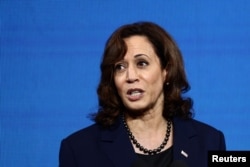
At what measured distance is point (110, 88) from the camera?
4.91 feet

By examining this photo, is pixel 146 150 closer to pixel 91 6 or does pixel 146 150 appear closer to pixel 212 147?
pixel 212 147

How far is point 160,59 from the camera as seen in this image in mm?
1481

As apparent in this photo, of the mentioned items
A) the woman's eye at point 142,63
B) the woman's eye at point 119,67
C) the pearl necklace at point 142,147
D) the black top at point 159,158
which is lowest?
the black top at point 159,158

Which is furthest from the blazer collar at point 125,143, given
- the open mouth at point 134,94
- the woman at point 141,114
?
the open mouth at point 134,94

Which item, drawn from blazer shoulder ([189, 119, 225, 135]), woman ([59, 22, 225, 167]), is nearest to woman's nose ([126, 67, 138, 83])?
woman ([59, 22, 225, 167])

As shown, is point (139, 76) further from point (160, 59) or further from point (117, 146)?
point (117, 146)

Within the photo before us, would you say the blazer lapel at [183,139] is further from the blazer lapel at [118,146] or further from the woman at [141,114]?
the blazer lapel at [118,146]

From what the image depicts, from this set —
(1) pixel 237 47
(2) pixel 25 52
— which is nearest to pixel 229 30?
(1) pixel 237 47

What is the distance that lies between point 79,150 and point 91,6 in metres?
0.73

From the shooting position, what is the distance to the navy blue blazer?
139 centimetres

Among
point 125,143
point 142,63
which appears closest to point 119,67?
point 142,63

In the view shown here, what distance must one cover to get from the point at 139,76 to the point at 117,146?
22 cm

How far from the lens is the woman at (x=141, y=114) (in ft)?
4.60

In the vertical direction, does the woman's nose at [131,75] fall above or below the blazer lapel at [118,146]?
above
